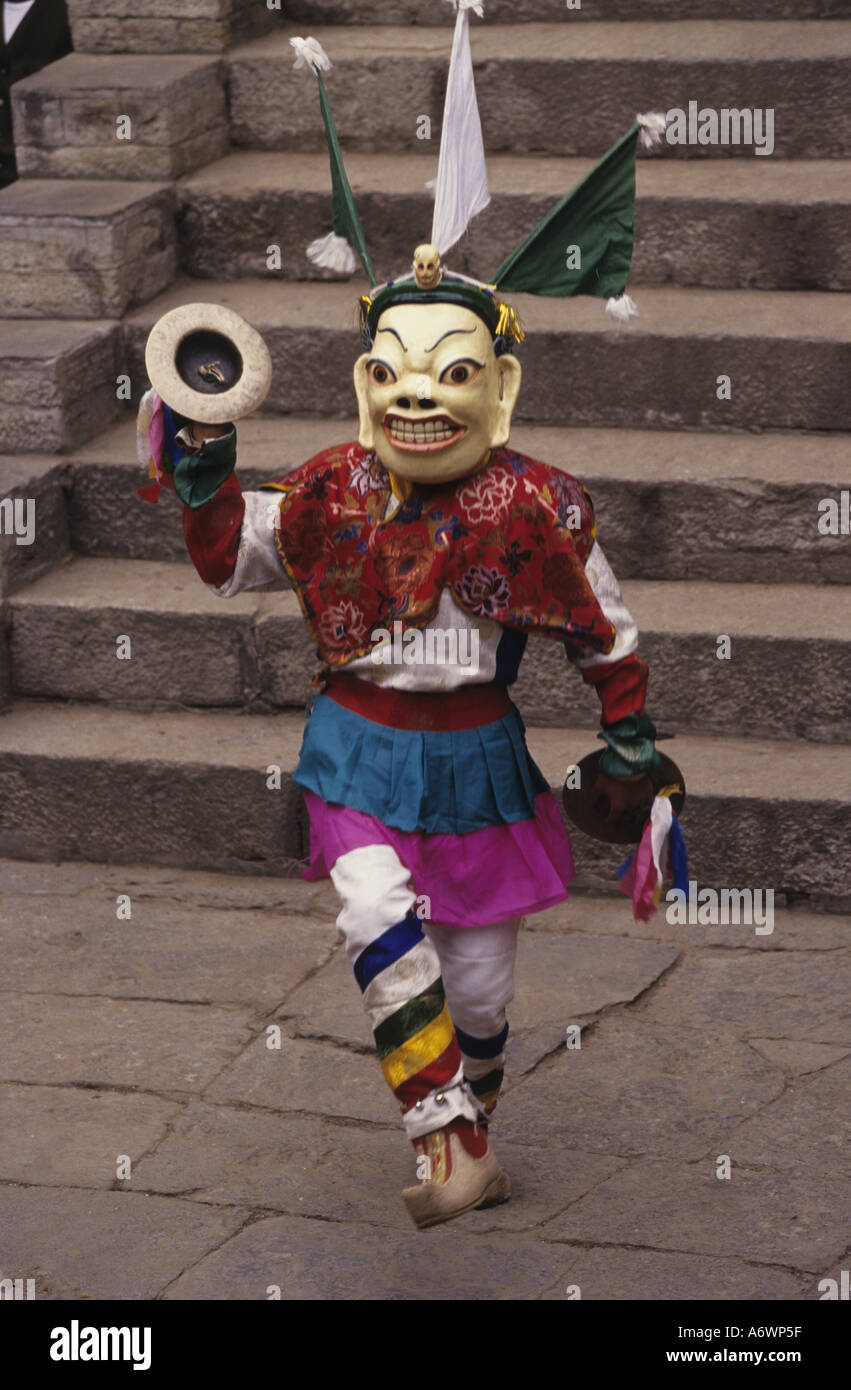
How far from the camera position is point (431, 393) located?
316 centimetres

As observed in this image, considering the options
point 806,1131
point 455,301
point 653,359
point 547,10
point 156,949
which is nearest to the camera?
point 455,301

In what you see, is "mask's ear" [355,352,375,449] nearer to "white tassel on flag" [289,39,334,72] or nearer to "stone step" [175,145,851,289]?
"white tassel on flag" [289,39,334,72]

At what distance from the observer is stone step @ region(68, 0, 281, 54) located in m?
6.53

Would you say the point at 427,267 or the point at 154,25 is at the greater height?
the point at 154,25

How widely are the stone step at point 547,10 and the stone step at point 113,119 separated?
0.49 m

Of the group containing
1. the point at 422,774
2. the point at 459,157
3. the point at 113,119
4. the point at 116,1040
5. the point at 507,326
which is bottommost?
the point at 116,1040

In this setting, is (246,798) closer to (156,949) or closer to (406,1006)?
(156,949)

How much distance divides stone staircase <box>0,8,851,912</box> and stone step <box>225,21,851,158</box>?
0.04 ft

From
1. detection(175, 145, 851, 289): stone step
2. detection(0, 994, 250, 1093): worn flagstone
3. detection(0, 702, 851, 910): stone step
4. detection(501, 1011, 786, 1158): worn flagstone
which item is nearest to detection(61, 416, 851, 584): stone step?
detection(0, 702, 851, 910): stone step

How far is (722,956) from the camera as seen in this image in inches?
177

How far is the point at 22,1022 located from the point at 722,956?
5.11ft

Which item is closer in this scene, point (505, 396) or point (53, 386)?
point (505, 396)

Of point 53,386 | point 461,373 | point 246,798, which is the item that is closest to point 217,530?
point 461,373

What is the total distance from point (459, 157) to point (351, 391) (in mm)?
2422
